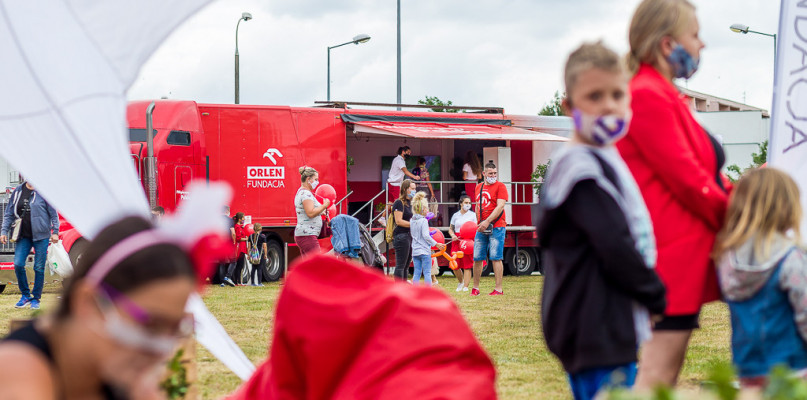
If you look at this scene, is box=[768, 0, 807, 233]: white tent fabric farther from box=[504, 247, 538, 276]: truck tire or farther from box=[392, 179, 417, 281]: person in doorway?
box=[504, 247, 538, 276]: truck tire

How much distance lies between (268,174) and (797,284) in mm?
14700

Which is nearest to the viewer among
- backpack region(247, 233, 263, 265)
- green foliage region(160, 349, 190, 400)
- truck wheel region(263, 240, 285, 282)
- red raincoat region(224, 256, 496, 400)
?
red raincoat region(224, 256, 496, 400)

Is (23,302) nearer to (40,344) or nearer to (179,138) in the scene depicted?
(179,138)

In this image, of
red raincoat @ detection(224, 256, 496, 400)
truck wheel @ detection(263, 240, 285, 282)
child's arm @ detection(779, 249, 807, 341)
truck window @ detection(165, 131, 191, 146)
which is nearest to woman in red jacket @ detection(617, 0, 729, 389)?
child's arm @ detection(779, 249, 807, 341)

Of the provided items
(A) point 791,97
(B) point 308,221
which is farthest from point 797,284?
(B) point 308,221

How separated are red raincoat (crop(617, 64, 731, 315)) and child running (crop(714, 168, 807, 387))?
0.09 metres

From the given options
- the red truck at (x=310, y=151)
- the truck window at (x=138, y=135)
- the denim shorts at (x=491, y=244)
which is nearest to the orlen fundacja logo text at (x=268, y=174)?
the red truck at (x=310, y=151)

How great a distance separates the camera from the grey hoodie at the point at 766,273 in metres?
3.47

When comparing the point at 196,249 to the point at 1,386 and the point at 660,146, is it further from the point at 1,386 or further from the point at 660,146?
the point at 660,146

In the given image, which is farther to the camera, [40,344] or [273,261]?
[273,261]

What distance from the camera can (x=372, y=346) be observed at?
337cm

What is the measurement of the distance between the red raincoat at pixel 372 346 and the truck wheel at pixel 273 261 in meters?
14.4

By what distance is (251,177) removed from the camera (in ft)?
57.3

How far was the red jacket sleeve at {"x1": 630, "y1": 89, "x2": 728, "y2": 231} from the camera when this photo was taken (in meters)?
3.39
